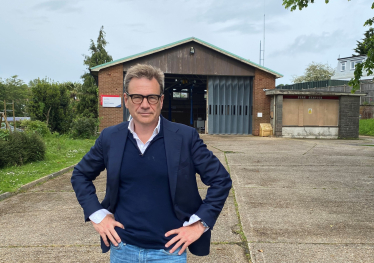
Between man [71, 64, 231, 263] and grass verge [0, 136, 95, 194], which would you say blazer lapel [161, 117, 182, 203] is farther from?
grass verge [0, 136, 95, 194]

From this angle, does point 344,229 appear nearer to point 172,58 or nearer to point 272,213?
point 272,213

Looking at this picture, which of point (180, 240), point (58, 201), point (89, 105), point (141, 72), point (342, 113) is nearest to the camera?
point (180, 240)

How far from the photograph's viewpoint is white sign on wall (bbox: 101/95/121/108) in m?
21.4

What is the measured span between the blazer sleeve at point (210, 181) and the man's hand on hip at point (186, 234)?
6 cm

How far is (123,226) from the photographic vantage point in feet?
6.28

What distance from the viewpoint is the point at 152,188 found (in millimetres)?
1868

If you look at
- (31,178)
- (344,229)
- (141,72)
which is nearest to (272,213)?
(344,229)

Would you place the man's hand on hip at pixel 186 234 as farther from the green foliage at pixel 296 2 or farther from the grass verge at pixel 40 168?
the green foliage at pixel 296 2

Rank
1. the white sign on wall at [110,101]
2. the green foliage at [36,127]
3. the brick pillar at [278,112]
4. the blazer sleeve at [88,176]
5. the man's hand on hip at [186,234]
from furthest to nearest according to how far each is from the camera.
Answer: the brick pillar at [278,112]
the white sign on wall at [110,101]
the green foliage at [36,127]
the blazer sleeve at [88,176]
the man's hand on hip at [186,234]

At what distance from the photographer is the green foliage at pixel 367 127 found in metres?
26.8

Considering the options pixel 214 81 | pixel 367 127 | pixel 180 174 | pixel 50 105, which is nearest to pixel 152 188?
pixel 180 174

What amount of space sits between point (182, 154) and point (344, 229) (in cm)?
372

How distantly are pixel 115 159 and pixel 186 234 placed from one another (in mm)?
566

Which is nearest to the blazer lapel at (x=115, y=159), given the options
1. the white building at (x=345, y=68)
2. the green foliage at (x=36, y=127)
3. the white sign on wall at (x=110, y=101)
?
the green foliage at (x=36, y=127)
